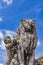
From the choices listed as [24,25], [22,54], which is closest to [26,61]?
[22,54]

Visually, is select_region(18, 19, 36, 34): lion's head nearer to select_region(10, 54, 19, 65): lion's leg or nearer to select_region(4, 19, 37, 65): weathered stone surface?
select_region(4, 19, 37, 65): weathered stone surface

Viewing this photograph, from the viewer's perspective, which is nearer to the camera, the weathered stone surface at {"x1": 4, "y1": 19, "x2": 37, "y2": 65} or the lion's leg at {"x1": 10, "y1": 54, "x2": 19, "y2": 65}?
the lion's leg at {"x1": 10, "y1": 54, "x2": 19, "y2": 65}

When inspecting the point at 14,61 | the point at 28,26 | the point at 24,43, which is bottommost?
the point at 14,61

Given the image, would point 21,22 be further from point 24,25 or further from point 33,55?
point 33,55

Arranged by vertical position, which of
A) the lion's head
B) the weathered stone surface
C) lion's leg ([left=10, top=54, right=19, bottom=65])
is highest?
the lion's head

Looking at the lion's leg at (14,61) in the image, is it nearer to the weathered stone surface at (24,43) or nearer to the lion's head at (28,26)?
the weathered stone surface at (24,43)

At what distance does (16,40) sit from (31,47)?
1.11 meters

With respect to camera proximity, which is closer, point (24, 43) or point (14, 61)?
point (14, 61)

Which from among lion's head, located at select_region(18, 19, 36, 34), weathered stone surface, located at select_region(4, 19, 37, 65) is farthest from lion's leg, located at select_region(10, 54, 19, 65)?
lion's head, located at select_region(18, 19, 36, 34)

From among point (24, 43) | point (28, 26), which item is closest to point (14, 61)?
point (24, 43)

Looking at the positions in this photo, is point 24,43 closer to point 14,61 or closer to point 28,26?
point 28,26

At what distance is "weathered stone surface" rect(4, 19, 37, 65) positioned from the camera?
983 inches

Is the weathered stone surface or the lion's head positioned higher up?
the lion's head

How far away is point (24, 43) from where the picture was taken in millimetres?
24969
